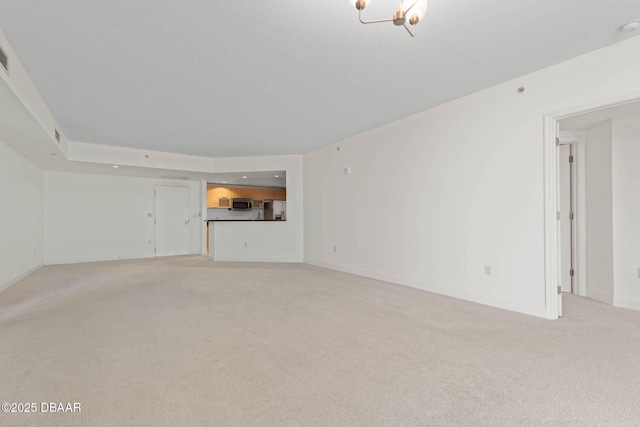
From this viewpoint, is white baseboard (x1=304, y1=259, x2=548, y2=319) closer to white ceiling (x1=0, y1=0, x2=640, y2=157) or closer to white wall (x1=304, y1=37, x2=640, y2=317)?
white wall (x1=304, y1=37, x2=640, y2=317)

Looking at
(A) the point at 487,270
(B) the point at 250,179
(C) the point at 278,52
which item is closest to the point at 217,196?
(B) the point at 250,179

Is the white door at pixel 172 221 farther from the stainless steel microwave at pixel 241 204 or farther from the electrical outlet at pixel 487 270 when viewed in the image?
the electrical outlet at pixel 487 270

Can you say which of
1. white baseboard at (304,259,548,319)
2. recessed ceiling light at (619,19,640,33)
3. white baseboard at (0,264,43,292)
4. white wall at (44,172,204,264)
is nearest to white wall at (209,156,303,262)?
white wall at (44,172,204,264)

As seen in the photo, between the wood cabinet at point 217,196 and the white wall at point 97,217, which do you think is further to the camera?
the wood cabinet at point 217,196

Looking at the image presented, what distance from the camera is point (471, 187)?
388cm

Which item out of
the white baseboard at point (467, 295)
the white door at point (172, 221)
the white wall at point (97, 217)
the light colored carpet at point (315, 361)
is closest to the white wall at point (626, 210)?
the light colored carpet at point (315, 361)

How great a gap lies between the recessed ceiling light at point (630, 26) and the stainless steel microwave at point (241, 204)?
957 centimetres

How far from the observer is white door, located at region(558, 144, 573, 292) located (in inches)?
168

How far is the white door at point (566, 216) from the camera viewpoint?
426 cm

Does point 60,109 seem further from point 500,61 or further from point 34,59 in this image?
point 500,61

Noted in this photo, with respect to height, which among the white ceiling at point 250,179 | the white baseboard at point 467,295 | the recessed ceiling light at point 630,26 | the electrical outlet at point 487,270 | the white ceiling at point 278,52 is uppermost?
the recessed ceiling light at point 630,26

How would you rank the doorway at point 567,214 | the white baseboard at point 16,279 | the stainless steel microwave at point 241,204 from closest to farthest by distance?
1. the doorway at point 567,214
2. the white baseboard at point 16,279
3. the stainless steel microwave at point 241,204

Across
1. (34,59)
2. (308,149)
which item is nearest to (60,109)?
(34,59)

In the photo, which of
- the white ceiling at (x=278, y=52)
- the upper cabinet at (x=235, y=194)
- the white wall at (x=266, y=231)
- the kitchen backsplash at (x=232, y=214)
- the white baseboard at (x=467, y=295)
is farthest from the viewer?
the kitchen backsplash at (x=232, y=214)
